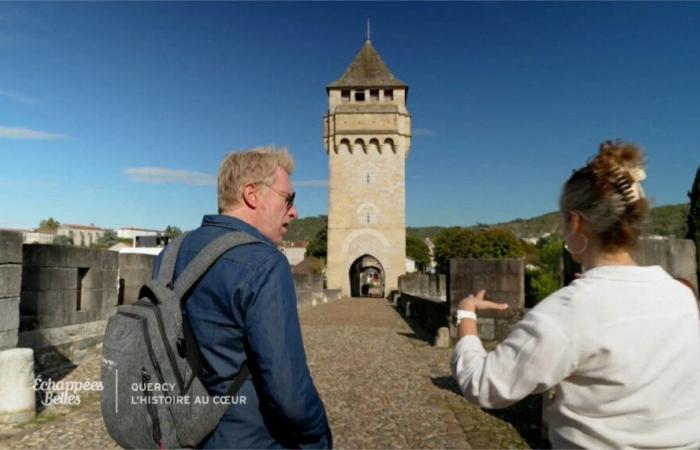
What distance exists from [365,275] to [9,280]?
8092 cm

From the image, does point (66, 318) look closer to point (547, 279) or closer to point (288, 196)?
point (288, 196)

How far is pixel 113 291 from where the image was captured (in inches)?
382

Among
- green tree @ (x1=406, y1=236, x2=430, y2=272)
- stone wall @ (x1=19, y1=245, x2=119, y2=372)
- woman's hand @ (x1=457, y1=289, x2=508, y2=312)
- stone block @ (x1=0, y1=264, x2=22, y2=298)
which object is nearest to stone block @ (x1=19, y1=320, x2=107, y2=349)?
stone wall @ (x1=19, y1=245, x2=119, y2=372)

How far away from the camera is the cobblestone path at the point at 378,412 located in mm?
4605

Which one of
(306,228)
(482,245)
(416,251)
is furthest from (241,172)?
(306,228)

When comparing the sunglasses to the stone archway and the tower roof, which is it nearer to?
the stone archway

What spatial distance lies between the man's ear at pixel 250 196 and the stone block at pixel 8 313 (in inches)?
171

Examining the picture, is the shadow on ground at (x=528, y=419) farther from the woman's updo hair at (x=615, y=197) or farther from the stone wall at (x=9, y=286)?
the stone wall at (x=9, y=286)

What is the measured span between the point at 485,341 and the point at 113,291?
6.79 metres

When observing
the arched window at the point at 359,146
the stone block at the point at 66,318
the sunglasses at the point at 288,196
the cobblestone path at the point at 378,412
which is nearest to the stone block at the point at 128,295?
the stone block at the point at 66,318

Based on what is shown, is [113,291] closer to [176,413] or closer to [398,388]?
[398,388]

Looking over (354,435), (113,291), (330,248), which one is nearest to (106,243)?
(330,248)

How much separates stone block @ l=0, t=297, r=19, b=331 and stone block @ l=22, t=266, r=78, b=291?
2178 mm

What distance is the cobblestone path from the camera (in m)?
4.61
